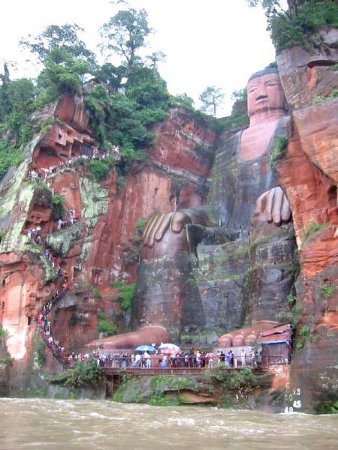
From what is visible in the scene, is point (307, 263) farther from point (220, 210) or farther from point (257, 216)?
point (220, 210)

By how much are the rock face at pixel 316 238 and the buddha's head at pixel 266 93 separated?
39.4 ft

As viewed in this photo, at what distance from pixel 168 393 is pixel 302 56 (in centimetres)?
→ 1599

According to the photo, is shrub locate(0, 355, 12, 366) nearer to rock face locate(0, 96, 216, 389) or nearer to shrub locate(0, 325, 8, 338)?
rock face locate(0, 96, 216, 389)

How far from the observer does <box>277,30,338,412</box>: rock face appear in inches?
604

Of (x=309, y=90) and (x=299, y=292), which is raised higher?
(x=309, y=90)

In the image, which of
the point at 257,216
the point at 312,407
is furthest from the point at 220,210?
the point at 312,407

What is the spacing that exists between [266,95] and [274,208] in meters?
11.7

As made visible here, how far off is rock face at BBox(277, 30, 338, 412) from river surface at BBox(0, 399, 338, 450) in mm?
1505

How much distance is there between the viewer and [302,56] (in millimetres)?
24922

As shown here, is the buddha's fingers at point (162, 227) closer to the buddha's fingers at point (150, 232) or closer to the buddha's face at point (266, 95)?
the buddha's fingers at point (150, 232)

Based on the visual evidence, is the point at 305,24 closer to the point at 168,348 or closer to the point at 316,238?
the point at 316,238

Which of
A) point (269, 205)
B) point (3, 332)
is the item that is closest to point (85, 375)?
point (3, 332)

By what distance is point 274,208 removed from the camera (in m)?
24.0

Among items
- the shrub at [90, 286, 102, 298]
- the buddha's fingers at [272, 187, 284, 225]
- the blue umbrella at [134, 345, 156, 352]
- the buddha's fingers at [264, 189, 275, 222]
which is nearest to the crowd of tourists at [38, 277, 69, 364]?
the shrub at [90, 286, 102, 298]
